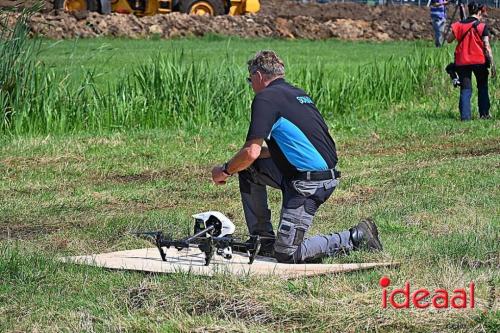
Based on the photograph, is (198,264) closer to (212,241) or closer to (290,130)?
(212,241)

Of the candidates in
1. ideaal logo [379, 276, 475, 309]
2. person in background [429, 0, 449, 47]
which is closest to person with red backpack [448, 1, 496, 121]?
ideaal logo [379, 276, 475, 309]

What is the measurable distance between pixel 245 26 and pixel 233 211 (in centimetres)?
2974

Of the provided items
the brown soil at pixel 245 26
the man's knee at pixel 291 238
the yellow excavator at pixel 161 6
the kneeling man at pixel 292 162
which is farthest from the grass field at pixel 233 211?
the yellow excavator at pixel 161 6

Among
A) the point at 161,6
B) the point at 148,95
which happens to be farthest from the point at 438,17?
the point at 148,95

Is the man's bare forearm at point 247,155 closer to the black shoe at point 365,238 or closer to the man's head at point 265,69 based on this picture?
the man's head at point 265,69

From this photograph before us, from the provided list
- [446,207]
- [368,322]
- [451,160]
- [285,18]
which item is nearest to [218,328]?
[368,322]

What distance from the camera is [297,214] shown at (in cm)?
804

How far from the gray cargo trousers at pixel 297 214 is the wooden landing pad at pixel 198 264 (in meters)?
0.17

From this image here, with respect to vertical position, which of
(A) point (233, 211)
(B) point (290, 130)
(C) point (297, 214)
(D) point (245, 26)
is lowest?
(D) point (245, 26)

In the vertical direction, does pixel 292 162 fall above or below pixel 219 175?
above

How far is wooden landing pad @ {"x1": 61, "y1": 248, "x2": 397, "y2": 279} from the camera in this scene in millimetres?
7375

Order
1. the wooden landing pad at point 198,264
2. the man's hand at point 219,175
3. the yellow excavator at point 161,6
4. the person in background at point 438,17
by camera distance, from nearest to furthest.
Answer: the wooden landing pad at point 198,264
the man's hand at point 219,175
the person in background at point 438,17
the yellow excavator at point 161,6

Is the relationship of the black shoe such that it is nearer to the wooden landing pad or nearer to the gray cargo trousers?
the gray cargo trousers

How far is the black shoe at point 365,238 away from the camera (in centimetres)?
810
